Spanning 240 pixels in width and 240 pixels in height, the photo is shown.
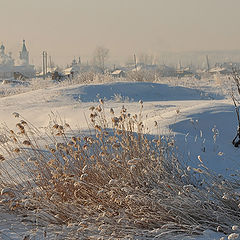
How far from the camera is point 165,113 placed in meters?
A: 7.37

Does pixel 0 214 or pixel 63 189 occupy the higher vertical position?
pixel 63 189

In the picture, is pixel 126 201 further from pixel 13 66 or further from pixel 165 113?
pixel 13 66

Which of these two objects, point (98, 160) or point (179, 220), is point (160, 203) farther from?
point (98, 160)

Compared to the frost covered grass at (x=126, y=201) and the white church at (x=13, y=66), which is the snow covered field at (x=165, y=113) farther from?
the white church at (x=13, y=66)

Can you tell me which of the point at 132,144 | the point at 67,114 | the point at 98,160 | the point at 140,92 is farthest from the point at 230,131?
the point at 140,92

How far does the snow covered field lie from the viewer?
4574mm

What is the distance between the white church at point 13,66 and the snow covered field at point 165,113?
52.7 meters

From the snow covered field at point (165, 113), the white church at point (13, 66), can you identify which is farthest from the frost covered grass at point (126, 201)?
the white church at point (13, 66)

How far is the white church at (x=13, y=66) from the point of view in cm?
7069

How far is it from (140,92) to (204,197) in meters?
9.89

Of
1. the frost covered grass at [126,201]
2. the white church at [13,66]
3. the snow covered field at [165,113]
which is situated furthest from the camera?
the white church at [13,66]

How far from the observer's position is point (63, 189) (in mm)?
3520

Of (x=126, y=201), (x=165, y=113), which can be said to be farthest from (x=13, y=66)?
(x=126, y=201)

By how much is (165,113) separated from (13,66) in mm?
84211
